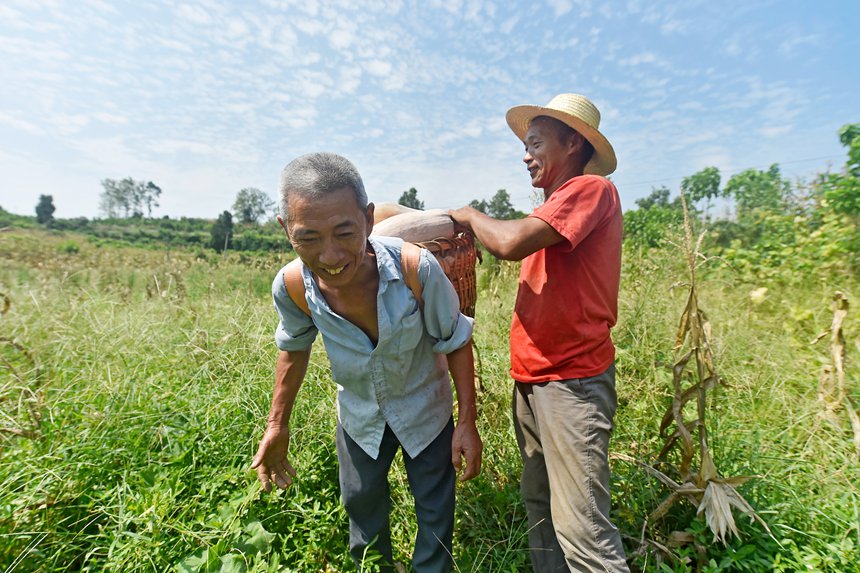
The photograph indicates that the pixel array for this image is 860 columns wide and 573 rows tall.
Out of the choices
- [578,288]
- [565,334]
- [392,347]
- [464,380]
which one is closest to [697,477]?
[565,334]

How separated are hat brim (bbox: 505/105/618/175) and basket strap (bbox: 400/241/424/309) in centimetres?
90

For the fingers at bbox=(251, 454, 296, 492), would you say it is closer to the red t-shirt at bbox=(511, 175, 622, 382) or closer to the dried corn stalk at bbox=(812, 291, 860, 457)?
the red t-shirt at bbox=(511, 175, 622, 382)

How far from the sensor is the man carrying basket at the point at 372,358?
128 cm

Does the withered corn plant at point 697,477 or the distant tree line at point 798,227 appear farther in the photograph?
the distant tree line at point 798,227

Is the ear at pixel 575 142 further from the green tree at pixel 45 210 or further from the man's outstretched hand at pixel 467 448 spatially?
the green tree at pixel 45 210

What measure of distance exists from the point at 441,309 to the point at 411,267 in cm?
18

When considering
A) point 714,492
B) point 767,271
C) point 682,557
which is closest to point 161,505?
point 682,557

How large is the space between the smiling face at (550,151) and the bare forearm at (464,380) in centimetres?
85

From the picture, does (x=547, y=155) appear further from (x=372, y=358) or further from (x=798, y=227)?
(x=798, y=227)

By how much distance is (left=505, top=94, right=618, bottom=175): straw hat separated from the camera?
173cm

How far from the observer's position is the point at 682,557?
1.72 m

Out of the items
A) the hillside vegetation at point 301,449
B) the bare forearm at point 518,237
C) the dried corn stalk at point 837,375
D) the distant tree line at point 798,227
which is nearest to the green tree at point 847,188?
the distant tree line at point 798,227

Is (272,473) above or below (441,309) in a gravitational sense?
A: below

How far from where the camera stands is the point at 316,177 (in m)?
1.22
